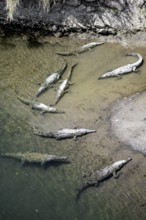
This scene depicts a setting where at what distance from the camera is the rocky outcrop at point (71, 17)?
15422 millimetres

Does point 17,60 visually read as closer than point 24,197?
No

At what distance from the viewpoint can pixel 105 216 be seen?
924 centimetres

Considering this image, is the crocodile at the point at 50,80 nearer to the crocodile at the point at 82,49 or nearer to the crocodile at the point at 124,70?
the crocodile at the point at 82,49

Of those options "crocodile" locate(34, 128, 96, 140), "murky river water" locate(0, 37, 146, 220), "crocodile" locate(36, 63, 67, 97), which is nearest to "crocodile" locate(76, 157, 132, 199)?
"murky river water" locate(0, 37, 146, 220)

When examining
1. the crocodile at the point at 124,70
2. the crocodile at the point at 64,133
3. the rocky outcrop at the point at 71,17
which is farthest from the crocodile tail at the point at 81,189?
the rocky outcrop at the point at 71,17

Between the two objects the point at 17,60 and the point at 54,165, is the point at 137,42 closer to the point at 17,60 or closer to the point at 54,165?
the point at 17,60

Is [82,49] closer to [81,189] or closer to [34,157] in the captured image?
[34,157]

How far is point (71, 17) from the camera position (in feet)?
50.8

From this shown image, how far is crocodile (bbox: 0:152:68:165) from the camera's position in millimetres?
10367

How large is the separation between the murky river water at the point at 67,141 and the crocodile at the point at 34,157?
140 mm

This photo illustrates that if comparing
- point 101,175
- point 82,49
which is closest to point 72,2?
point 82,49

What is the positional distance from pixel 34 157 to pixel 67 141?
1.11 meters

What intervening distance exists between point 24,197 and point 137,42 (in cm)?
757

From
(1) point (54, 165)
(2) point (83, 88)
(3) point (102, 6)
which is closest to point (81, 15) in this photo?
(3) point (102, 6)
